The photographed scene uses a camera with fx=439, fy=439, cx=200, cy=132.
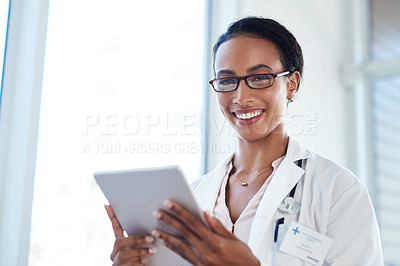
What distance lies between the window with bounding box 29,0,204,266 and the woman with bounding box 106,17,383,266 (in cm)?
57

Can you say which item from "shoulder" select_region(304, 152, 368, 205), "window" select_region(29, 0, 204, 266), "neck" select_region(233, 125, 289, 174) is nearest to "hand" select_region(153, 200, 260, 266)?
"shoulder" select_region(304, 152, 368, 205)

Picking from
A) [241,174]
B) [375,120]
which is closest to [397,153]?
[375,120]

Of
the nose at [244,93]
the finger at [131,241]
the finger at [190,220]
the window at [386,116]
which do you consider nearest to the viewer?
the finger at [190,220]

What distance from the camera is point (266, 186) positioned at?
5.24 feet

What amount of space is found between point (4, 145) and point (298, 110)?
1837mm

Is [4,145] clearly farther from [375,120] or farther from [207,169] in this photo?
[375,120]

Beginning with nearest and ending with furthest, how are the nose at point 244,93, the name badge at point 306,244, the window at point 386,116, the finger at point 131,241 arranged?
the finger at point 131,241 < the name badge at point 306,244 < the nose at point 244,93 < the window at point 386,116

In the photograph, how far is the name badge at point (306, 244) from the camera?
4.51 feet

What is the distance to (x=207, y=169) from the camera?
105 inches

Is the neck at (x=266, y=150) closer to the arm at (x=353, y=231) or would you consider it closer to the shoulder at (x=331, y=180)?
the shoulder at (x=331, y=180)

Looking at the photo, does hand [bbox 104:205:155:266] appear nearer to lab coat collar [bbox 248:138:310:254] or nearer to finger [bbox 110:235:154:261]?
finger [bbox 110:235:154:261]

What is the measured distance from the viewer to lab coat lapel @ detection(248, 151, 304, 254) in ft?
4.69

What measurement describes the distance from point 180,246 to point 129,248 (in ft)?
0.88

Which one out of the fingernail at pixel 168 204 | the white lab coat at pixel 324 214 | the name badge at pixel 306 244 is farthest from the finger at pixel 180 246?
the name badge at pixel 306 244
